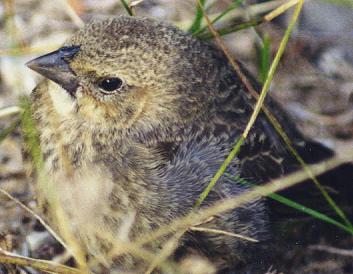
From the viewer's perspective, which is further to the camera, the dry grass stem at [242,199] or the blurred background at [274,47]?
the blurred background at [274,47]

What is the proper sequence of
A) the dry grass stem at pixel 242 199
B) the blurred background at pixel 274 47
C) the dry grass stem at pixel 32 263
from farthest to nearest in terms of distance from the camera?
the blurred background at pixel 274 47, the dry grass stem at pixel 242 199, the dry grass stem at pixel 32 263

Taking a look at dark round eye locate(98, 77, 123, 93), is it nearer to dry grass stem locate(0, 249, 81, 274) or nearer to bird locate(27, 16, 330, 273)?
bird locate(27, 16, 330, 273)

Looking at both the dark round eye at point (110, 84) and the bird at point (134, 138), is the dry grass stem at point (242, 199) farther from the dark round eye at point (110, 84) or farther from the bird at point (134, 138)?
the dark round eye at point (110, 84)

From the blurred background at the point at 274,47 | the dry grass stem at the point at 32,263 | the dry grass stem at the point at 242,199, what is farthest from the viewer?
the blurred background at the point at 274,47

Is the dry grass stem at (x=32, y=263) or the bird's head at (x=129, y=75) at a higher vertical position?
the bird's head at (x=129, y=75)

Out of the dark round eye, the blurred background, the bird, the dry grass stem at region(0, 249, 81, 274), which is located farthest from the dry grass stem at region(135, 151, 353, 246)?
the dark round eye

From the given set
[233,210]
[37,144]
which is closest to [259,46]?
→ [233,210]

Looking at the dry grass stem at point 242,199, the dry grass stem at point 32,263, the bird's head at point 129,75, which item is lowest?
the dry grass stem at point 242,199

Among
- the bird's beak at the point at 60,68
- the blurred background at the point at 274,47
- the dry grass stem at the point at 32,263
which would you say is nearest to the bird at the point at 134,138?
the bird's beak at the point at 60,68

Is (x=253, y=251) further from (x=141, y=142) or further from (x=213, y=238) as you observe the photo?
(x=141, y=142)
